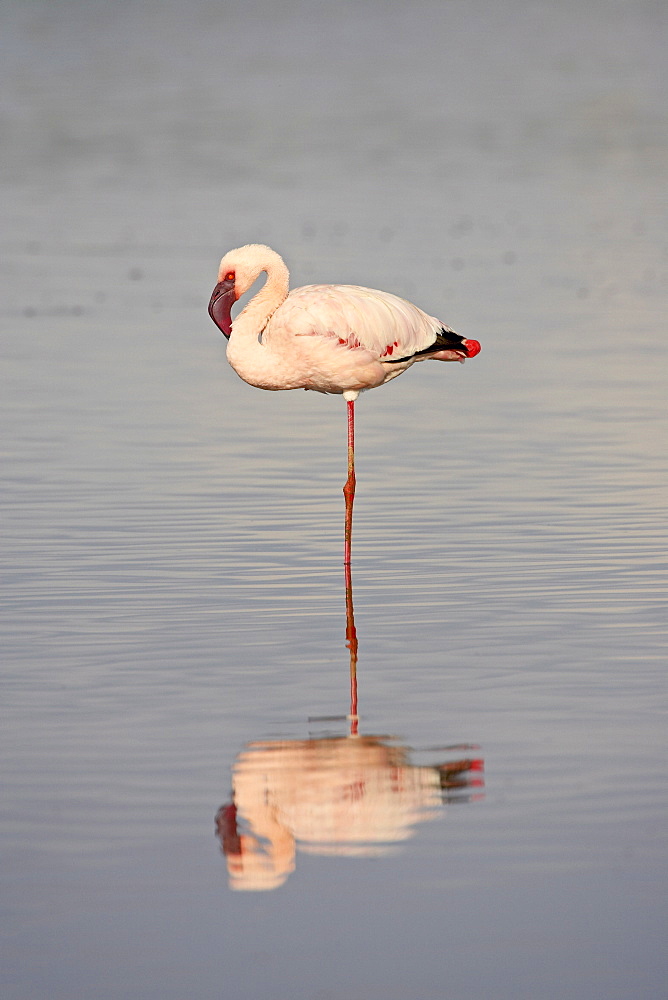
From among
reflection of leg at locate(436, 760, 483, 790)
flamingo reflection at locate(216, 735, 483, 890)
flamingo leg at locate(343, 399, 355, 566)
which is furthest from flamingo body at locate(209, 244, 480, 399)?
reflection of leg at locate(436, 760, 483, 790)

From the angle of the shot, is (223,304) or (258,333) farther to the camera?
(223,304)

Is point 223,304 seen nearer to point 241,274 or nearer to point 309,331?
point 241,274

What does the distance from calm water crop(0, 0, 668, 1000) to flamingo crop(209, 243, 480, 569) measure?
64cm

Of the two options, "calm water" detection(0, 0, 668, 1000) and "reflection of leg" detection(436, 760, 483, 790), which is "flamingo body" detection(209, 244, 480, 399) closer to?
"calm water" detection(0, 0, 668, 1000)

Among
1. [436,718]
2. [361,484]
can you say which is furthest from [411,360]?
[436,718]

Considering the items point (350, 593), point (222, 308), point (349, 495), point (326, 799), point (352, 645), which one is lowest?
point (326, 799)

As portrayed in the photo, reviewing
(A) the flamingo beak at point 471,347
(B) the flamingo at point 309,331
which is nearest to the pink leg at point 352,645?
(B) the flamingo at point 309,331

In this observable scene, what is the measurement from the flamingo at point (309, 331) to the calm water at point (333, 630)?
64 centimetres

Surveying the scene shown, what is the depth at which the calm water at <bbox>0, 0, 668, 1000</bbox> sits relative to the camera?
5148 mm

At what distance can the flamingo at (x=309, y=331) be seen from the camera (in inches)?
418

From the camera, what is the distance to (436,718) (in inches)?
267

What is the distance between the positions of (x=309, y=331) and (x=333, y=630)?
2.84 metres

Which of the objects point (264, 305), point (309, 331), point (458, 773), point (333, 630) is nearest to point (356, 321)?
point (309, 331)

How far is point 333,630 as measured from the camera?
8.10 m
